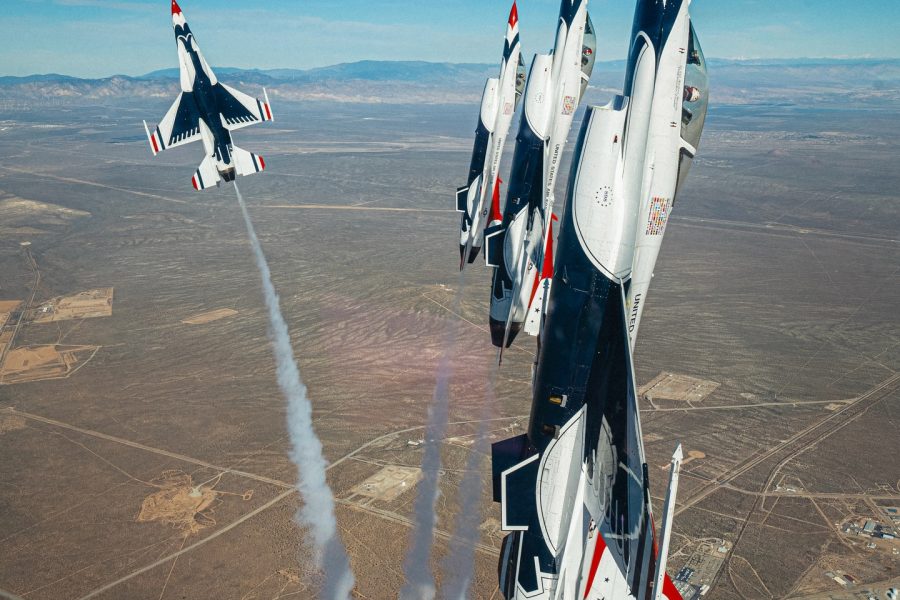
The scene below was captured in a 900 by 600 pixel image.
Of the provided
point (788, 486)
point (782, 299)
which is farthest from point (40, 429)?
point (782, 299)

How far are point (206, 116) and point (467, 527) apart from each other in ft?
95.4

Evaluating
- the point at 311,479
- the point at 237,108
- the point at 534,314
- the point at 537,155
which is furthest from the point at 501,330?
the point at 237,108

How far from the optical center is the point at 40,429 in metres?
45.3

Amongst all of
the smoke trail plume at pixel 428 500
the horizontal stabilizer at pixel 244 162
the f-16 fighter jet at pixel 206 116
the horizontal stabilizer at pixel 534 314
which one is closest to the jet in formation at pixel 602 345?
the horizontal stabilizer at pixel 534 314

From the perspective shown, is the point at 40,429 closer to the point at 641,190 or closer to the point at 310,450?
the point at 310,450

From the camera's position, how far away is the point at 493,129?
4341cm

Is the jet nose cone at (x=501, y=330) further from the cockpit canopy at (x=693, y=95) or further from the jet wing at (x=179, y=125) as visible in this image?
the jet wing at (x=179, y=125)

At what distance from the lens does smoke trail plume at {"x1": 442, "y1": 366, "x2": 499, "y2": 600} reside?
30.2m

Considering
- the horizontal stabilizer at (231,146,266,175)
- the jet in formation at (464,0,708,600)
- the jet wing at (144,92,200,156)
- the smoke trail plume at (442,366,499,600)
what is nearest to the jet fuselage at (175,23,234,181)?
the horizontal stabilizer at (231,146,266,175)

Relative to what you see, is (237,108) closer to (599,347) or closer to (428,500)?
(428,500)

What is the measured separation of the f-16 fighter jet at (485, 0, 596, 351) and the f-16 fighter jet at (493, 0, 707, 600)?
13.2 m

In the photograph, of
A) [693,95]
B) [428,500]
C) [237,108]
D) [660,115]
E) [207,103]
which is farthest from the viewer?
[237,108]

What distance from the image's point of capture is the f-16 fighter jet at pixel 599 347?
17.2 m

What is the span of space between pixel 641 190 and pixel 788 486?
27978 mm
